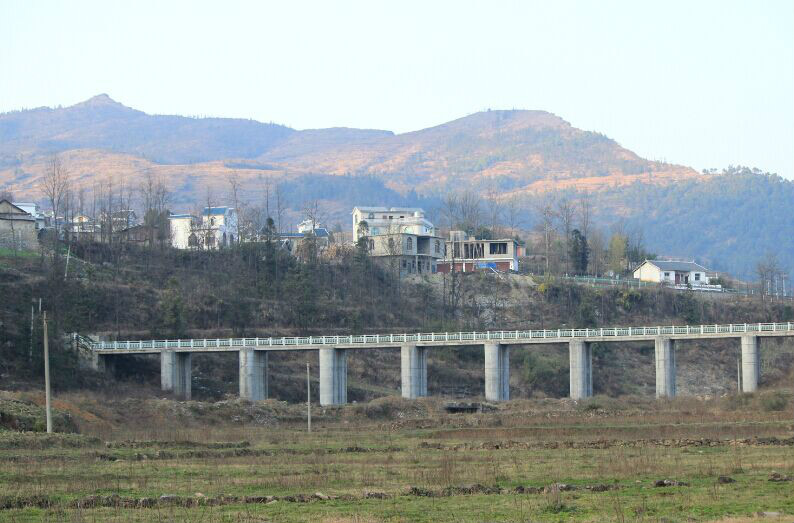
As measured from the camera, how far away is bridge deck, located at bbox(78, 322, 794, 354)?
86.1 metres

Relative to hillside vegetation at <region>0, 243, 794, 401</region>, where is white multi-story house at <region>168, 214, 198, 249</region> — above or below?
above

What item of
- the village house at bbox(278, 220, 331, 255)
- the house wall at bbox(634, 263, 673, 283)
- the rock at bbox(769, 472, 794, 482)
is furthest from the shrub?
the house wall at bbox(634, 263, 673, 283)

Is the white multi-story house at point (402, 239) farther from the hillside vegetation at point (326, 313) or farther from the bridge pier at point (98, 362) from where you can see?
the bridge pier at point (98, 362)

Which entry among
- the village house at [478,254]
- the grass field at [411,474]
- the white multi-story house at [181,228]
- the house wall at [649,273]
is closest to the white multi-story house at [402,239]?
the village house at [478,254]

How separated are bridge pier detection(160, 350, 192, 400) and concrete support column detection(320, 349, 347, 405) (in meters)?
10.3

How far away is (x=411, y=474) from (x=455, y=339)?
5389 cm

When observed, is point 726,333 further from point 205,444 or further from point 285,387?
point 205,444

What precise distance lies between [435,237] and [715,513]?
121 metres

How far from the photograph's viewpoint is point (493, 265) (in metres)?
151

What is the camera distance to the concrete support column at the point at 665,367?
8756 centimetres

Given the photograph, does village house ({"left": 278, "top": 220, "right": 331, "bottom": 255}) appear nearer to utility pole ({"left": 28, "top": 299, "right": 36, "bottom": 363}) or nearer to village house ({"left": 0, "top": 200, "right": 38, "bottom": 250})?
village house ({"left": 0, "top": 200, "right": 38, "bottom": 250})

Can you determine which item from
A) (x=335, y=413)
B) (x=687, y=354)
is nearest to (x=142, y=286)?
(x=335, y=413)

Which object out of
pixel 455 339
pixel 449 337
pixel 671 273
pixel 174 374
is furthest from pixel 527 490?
pixel 671 273

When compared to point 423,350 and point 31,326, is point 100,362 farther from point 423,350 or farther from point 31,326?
point 423,350
